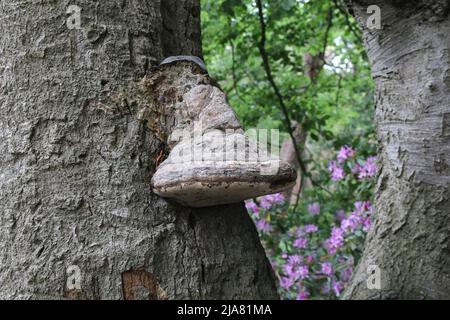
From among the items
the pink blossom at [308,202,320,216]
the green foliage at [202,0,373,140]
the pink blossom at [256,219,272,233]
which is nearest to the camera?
the pink blossom at [256,219,272,233]

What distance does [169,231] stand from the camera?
1.28m

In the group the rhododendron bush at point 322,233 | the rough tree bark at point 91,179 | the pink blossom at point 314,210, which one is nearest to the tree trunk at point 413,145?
the rough tree bark at point 91,179

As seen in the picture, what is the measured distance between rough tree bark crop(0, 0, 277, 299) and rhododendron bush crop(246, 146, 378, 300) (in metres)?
1.70

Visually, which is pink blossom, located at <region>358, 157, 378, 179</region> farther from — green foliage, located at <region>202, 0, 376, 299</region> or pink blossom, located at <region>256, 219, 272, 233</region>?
pink blossom, located at <region>256, 219, 272, 233</region>

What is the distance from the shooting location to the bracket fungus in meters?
1.17

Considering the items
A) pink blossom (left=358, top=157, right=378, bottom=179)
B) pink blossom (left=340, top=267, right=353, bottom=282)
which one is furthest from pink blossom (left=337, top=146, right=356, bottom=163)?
pink blossom (left=340, top=267, right=353, bottom=282)

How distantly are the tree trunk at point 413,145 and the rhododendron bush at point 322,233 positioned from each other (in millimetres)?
1012

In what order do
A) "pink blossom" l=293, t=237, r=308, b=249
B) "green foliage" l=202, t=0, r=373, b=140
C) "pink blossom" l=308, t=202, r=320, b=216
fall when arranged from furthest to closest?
1. "green foliage" l=202, t=0, r=373, b=140
2. "pink blossom" l=308, t=202, r=320, b=216
3. "pink blossom" l=293, t=237, r=308, b=249

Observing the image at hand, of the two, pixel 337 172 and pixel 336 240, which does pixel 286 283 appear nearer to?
pixel 336 240

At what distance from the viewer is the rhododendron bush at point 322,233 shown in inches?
119

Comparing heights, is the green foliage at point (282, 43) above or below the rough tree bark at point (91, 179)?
above

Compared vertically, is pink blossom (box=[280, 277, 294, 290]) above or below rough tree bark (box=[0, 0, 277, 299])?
below

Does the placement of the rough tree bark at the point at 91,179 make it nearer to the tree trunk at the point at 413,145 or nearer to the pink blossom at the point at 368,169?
the tree trunk at the point at 413,145

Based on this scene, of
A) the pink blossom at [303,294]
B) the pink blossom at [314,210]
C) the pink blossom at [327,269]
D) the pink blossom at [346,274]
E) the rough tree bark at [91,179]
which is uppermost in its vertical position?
the rough tree bark at [91,179]
